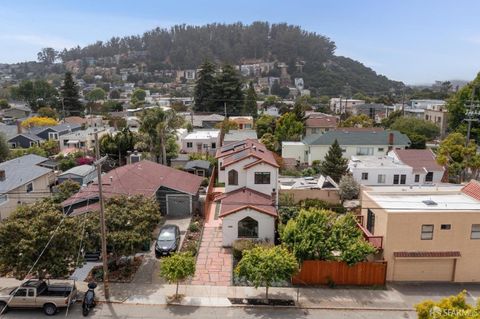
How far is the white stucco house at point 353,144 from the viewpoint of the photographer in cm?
5062

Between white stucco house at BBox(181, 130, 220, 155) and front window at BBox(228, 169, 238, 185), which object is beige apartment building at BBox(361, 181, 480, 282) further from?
white stucco house at BBox(181, 130, 220, 155)

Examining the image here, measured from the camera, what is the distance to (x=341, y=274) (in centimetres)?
2262

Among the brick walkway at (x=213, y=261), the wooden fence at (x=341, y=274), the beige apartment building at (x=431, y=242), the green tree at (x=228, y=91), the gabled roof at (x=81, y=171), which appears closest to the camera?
the wooden fence at (x=341, y=274)

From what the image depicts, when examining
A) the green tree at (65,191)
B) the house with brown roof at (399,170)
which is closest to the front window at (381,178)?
the house with brown roof at (399,170)

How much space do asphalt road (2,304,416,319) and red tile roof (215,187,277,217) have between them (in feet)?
25.2

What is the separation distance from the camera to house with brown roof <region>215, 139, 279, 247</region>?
2694 cm

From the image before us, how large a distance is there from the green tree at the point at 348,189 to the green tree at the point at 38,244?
2363 cm

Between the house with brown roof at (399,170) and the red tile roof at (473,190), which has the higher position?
the red tile roof at (473,190)

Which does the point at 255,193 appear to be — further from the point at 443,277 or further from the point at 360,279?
the point at 443,277

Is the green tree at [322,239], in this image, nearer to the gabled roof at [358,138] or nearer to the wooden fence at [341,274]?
the wooden fence at [341,274]

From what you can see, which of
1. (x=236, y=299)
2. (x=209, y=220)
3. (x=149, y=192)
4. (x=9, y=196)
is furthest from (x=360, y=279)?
(x=9, y=196)

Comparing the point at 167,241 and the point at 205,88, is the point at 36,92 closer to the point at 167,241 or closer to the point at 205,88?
the point at 205,88

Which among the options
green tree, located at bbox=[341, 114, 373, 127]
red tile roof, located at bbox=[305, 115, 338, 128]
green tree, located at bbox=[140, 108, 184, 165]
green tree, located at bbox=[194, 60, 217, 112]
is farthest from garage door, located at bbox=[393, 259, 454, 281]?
green tree, located at bbox=[194, 60, 217, 112]

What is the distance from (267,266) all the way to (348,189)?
60.9ft
